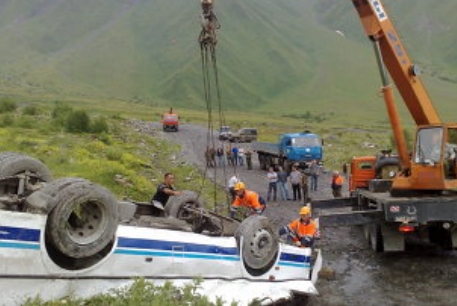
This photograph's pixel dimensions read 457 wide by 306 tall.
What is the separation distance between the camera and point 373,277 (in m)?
11.7

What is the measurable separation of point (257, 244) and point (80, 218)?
2.91 metres

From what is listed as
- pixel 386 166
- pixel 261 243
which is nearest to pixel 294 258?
pixel 261 243

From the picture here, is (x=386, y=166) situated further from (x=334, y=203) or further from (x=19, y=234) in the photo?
(x=19, y=234)

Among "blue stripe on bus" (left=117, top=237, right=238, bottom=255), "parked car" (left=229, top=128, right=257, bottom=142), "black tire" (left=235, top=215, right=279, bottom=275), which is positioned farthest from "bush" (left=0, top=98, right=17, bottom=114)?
"blue stripe on bus" (left=117, top=237, right=238, bottom=255)

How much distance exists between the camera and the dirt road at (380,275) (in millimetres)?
10391

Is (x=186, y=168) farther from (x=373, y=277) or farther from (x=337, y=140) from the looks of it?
(x=337, y=140)

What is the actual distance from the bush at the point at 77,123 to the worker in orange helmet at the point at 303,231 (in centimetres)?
2866

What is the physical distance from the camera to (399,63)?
14227 mm

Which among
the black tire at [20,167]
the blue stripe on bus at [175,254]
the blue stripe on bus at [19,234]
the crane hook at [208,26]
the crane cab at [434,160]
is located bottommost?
the blue stripe on bus at [175,254]

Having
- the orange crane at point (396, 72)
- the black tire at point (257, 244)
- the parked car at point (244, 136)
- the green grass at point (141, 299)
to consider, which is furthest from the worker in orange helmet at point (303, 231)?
the parked car at point (244, 136)

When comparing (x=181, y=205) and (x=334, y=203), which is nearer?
(x=181, y=205)

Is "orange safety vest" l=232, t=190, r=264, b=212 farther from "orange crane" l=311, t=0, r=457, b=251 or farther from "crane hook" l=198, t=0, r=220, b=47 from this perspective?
"crane hook" l=198, t=0, r=220, b=47

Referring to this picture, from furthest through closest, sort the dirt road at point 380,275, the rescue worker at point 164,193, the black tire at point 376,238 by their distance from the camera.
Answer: the black tire at point 376,238, the rescue worker at point 164,193, the dirt road at point 380,275

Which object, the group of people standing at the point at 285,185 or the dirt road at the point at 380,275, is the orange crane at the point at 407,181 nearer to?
the dirt road at the point at 380,275
